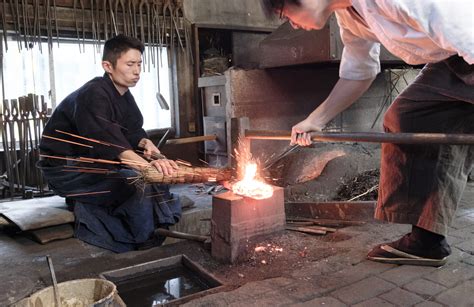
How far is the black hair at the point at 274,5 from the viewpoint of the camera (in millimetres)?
2178

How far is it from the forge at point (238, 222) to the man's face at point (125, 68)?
1.41m

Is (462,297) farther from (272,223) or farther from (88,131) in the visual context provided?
(88,131)

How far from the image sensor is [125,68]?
12.6 ft

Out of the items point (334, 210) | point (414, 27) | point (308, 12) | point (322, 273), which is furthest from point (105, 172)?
point (414, 27)

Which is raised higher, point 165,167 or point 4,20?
point 4,20

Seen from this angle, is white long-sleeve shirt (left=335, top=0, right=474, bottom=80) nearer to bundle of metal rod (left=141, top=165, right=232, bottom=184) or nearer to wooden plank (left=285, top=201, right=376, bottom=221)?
bundle of metal rod (left=141, top=165, right=232, bottom=184)

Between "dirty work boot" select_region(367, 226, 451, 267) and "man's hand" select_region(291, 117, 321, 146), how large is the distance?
0.89m

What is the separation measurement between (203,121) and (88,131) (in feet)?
11.4

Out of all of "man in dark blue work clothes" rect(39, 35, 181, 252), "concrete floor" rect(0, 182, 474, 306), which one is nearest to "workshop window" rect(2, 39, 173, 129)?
"man in dark blue work clothes" rect(39, 35, 181, 252)

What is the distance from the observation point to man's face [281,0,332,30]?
2.21 metres

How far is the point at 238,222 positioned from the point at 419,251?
120 cm

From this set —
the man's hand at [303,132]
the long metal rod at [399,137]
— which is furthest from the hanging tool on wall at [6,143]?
the man's hand at [303,132]

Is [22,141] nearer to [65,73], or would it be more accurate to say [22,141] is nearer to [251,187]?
[65,73]

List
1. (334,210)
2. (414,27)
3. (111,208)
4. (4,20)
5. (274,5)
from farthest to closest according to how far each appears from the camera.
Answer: (4,20) < (334,210) < (111,208) < (274,5) < (414,27)
